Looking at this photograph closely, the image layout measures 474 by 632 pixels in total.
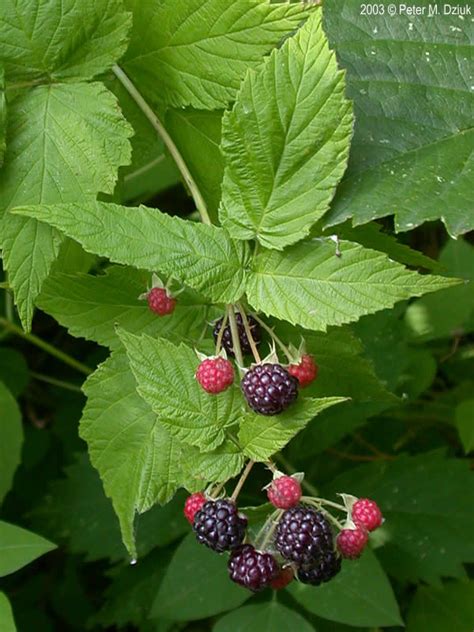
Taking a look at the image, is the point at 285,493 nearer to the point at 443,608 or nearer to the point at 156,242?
the point at 156,242

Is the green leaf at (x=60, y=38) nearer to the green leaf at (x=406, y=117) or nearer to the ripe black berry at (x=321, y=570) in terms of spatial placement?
the green leaf at (x=406, y=117)

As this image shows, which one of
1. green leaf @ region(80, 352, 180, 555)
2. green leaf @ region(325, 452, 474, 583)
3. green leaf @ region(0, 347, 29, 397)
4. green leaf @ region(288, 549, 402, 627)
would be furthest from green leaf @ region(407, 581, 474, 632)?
green leaf @ region(0, 347, 29, 397)

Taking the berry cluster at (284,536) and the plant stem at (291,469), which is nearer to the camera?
the berry cluster at (284,536)

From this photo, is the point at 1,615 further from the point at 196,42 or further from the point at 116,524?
the point at 196,42

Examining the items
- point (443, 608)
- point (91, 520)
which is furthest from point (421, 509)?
point (91, 520)

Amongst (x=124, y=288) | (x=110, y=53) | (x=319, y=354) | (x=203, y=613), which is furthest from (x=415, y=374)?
(x=110, y=53)

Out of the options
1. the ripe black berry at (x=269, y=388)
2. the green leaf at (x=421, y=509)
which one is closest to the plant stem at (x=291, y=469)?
the green leaf at (x=421, y=509)

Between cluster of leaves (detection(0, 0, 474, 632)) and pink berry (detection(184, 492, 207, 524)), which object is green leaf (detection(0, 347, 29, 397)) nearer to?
cluster of leaves (detection(0, 0, 474, 632))
